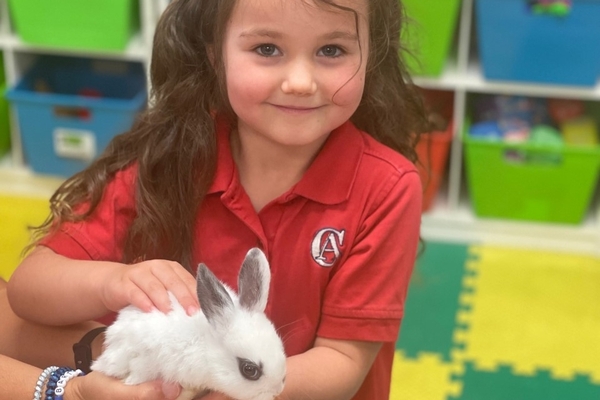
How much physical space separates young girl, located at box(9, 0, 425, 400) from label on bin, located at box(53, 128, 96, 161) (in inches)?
38.7

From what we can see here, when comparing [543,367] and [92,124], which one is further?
[92,124]

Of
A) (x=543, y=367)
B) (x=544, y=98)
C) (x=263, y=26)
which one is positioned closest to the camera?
(x=263, y=26)

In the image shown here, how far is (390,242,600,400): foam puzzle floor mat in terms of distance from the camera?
59.2 inches

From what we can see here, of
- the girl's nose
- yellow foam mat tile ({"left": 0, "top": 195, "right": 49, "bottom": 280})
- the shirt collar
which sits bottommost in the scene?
yellow foam mat tile ({"left": 0, "top": 195, "right": 49, "bottom": 280})

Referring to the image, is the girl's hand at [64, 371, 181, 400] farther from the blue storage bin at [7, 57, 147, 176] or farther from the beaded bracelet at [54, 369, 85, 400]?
the blue storage bin at [7, 57, 147, 176]

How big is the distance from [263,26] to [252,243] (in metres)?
0.25

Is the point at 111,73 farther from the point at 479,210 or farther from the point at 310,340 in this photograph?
the point at 310,340

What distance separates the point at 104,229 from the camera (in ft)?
3.11

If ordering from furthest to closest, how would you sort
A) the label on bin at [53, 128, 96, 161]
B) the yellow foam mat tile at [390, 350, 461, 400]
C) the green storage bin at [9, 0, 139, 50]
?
the label on bin at [53, 128, 96, 161]
the green storage bin at [9, 0, 139, 50]
the yellow foam mat tile at [390, 350, 461, 400]

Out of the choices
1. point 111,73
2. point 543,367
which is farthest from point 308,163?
point 111,73

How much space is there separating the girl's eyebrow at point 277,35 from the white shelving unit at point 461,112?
95 centimetres

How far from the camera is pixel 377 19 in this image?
882 millimetres

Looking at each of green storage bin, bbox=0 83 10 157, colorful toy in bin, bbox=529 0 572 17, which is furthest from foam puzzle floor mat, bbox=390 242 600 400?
green storage bin, bbox=0 83 10 157

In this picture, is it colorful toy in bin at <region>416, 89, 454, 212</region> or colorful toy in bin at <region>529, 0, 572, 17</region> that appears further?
colorful toy in bin at <region>416, 89, 454, 212</region>
